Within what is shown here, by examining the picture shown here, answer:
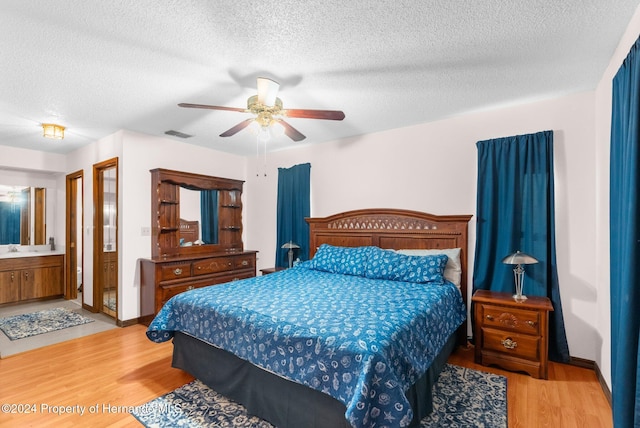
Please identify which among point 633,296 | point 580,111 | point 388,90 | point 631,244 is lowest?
point 633,296

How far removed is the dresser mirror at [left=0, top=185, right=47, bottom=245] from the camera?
16.6 ft

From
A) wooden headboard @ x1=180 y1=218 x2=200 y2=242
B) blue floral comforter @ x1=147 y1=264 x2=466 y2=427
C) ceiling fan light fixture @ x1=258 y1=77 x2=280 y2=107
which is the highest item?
ceiling fan light fixture @ x1=258 y1=77 x2=280 y2=107

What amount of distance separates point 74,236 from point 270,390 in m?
4.87

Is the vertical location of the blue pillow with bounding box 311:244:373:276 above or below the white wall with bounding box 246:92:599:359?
below

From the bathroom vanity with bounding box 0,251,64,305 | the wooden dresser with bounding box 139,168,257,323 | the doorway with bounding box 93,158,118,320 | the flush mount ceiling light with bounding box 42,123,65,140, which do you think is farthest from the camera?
the bathroom vanity with bounding box 0,251,64,305

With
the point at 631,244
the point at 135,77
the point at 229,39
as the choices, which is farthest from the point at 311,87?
the point at 631,244

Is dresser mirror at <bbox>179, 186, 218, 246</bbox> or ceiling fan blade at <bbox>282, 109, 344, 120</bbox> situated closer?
ceiling fan blade at <bbox>282, 109, 344, 120</bbox>

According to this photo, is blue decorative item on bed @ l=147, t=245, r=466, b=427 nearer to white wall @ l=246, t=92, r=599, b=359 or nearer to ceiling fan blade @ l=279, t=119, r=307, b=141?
white wall @ l=246, t=92, r=599, b=359

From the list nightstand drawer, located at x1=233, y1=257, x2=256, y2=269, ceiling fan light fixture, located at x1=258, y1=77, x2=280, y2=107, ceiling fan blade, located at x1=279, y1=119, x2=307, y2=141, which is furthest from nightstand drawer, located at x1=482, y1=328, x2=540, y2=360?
nightstand drawer, located at x1=233, y1=257, x2=256, y2=269

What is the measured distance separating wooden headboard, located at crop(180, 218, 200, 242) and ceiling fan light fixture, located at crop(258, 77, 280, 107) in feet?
9.16

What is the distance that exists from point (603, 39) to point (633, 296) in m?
A: 1.63

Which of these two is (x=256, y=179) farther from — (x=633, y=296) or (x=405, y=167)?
(x=633, y=296)

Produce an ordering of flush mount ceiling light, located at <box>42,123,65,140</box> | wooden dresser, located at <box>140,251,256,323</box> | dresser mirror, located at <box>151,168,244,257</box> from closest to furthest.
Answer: flush mount ceiling light, located at <box>42,123,65,140</box>
wooden dresser, located at <box>140,251,256,323</box>
dresser mirror, located at <box>151,168,244,257</box>

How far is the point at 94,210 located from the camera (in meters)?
4.45
